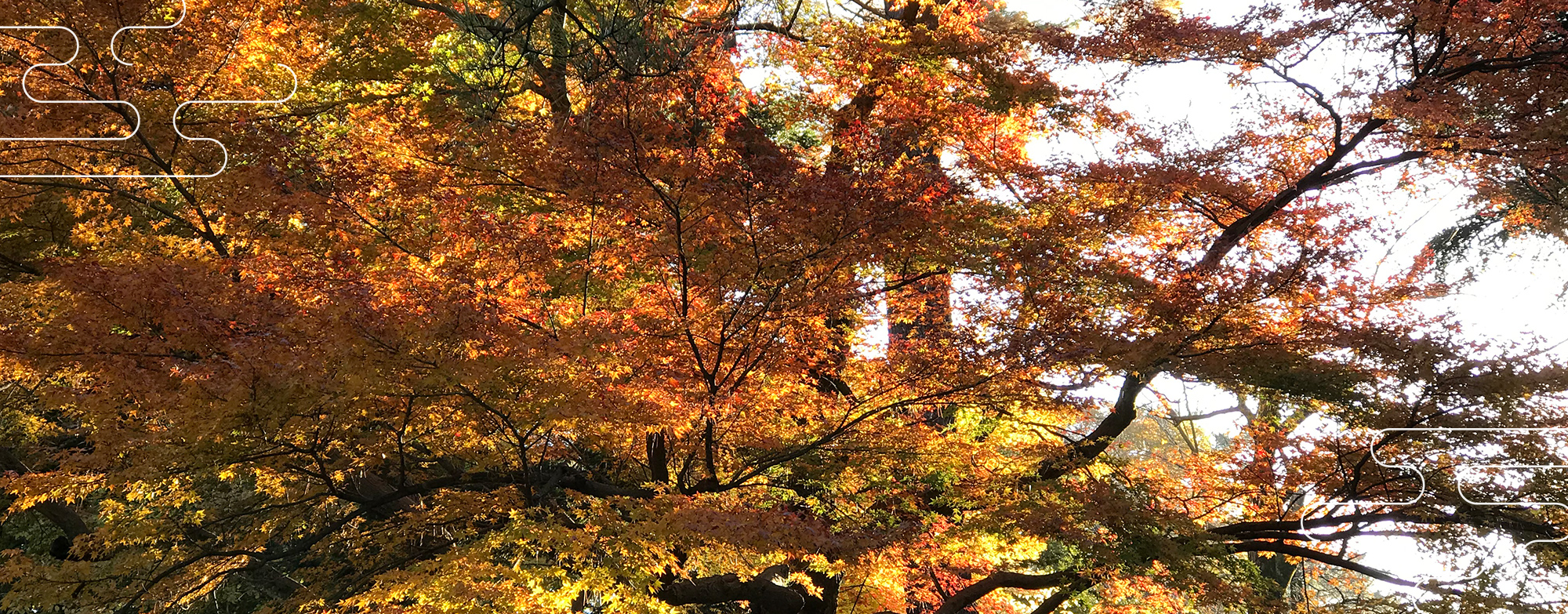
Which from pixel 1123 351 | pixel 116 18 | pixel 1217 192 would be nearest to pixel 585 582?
pixel 1123 351

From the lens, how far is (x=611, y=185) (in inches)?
268

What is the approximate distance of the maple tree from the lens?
6219mm

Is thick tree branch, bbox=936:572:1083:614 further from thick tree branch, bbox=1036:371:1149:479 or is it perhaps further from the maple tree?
thick tree branch, bbox=1036:371:1149:479

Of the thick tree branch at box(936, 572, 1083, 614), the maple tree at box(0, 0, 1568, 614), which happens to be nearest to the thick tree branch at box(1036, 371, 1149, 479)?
the maple tree at box(0, 0, 1568, 614)

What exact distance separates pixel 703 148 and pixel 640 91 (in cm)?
73

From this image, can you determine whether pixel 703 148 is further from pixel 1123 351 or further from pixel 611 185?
pixel 1123 351

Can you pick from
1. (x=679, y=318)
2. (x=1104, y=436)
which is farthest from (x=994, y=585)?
(x=679, y=318)

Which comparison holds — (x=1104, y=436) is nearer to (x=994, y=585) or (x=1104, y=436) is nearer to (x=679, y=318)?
(x=994, y=585)

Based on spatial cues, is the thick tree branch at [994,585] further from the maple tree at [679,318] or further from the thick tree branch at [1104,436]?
the thick tree branch at [1104,436]

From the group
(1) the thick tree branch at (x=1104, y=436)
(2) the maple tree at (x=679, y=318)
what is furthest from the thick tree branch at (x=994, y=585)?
(1) the thick tree branch at (x=1104, y=436)

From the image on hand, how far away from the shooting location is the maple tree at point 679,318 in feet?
20.4

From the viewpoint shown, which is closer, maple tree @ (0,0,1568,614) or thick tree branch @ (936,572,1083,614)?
maple tree @ (0,0,1568,614)

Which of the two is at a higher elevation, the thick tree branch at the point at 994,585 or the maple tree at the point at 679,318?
the maple tree at the point at 679,318

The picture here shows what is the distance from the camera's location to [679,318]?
23.5 ft
